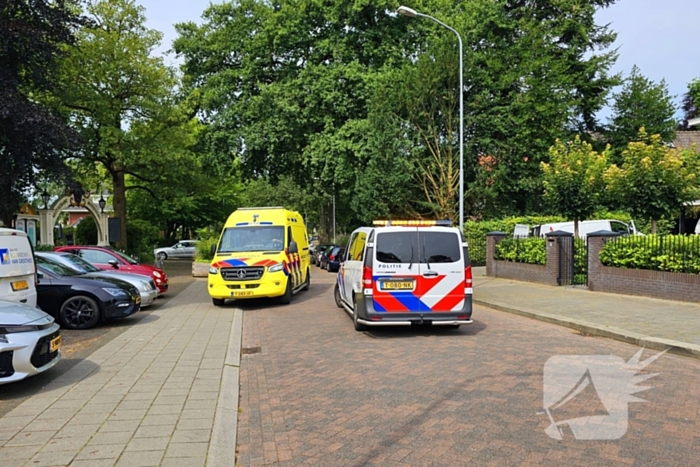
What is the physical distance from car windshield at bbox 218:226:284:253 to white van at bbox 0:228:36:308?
600 cm

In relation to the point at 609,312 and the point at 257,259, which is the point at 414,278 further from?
the point at 257,259

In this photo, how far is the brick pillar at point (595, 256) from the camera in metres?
14.8

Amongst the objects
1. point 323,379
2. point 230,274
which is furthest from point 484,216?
point 323,379

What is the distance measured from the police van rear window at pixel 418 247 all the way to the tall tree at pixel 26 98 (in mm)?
9212

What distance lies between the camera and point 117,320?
11.7m

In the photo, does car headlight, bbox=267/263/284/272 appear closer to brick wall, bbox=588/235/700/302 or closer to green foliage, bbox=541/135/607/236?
brick wall, bbox=588/235/700/302

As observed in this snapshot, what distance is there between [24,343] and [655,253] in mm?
12804

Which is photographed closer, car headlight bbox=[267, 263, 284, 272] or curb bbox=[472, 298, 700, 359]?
curb bbox=[472, 298, 700, 359]

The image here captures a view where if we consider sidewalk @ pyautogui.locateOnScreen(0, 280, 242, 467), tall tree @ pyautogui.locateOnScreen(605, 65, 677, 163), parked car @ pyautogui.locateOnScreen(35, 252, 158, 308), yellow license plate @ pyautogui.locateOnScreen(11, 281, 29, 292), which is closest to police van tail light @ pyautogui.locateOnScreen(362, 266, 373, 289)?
sidewalk @ pyautogui.locateOnScreen(0, 280, 242, 467)

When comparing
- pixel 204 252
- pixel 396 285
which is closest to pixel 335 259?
pixel 204 252

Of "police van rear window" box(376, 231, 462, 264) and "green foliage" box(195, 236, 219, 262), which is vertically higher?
"police van rear window" box(376, 231, 462, 264)

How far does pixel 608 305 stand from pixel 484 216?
15717mm

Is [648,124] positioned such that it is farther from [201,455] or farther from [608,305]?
[201,455]

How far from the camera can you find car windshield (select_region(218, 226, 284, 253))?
1468cm
